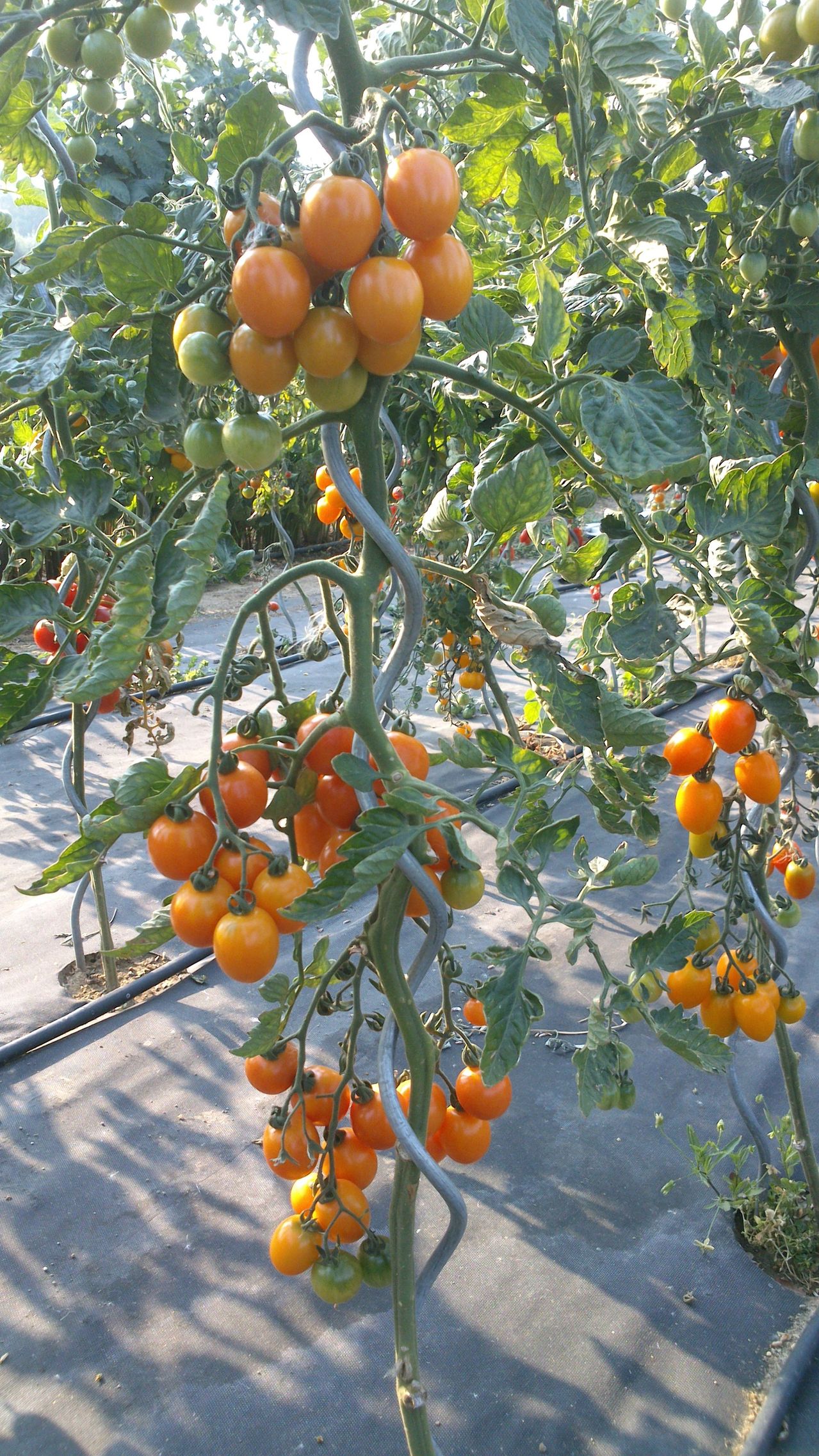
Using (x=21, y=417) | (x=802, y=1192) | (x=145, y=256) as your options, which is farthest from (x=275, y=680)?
(x=802, y=1192)

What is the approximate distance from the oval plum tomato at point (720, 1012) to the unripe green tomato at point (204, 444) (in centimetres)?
102

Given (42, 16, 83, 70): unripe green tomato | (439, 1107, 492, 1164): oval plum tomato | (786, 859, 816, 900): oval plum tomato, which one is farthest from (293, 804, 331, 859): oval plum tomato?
(786, 859, 816, 900): oval plum tomato

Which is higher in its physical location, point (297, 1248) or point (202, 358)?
point (202, 358)

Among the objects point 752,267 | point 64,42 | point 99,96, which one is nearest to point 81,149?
point 99,96

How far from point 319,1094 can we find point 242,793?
0.34 metres

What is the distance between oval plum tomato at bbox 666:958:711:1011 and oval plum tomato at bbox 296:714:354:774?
768mm

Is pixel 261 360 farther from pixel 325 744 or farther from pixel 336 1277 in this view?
pixel 336 1277

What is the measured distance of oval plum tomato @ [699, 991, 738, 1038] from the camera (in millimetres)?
1262

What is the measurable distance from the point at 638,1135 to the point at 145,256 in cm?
173

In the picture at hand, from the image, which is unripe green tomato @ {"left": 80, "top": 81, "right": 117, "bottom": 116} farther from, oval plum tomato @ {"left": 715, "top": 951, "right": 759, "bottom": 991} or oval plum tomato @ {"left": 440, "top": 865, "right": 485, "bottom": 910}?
oval plum tomato @ {"left": 715, "top": 951, "right": 759, "bottom": 991}

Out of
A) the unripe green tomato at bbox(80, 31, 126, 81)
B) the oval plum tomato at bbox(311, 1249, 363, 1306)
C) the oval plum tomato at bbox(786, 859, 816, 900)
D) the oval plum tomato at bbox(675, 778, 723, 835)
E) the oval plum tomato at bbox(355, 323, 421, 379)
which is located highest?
the unripe green tomato at bbox(80, 31, 126, 81)

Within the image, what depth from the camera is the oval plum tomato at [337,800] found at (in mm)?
677

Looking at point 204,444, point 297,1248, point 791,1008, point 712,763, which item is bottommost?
point 791,1008

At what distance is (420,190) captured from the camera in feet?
1.64
